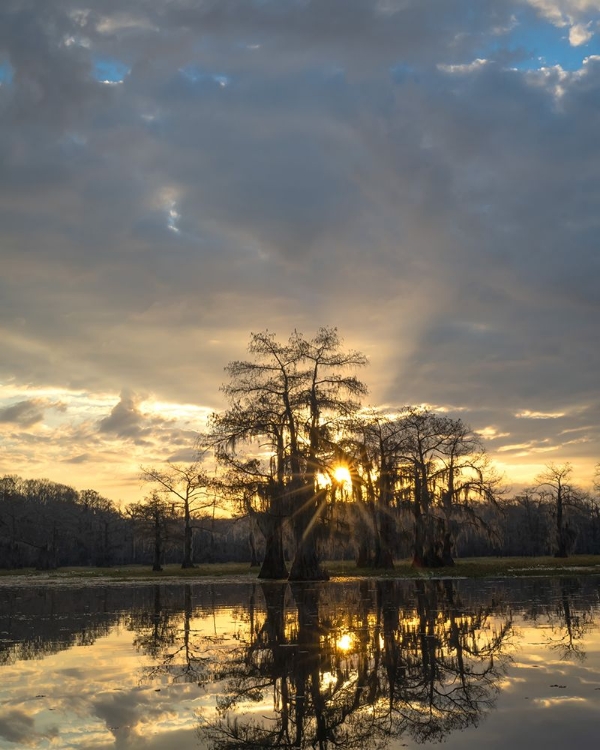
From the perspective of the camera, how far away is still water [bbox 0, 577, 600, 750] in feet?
21.6

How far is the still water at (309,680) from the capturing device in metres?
6.58

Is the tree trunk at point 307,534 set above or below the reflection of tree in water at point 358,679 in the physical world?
above

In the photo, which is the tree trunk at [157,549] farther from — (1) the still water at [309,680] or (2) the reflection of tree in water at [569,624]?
(2) the reflection of tree in water at [569,624]

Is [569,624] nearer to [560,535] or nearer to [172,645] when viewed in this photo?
[172,645]

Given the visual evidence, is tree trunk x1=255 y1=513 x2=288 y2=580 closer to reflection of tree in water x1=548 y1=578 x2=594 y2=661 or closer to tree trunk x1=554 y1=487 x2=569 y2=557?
reflection of tree in water x1=548 y1=578 x2=594 y2=661

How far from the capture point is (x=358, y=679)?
877 cm

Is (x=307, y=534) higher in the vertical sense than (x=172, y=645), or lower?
higher

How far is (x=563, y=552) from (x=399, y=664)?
204ft

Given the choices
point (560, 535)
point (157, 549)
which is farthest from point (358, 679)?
point (560, 535)

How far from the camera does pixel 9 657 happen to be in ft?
37.2

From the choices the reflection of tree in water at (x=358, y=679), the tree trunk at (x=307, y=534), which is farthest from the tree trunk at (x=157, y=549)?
the reflection of tree in water at (x=358, y=679)

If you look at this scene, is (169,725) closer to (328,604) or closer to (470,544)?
(328,604)

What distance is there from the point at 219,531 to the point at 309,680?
3195 inches

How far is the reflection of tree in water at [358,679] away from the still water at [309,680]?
0.09ft
